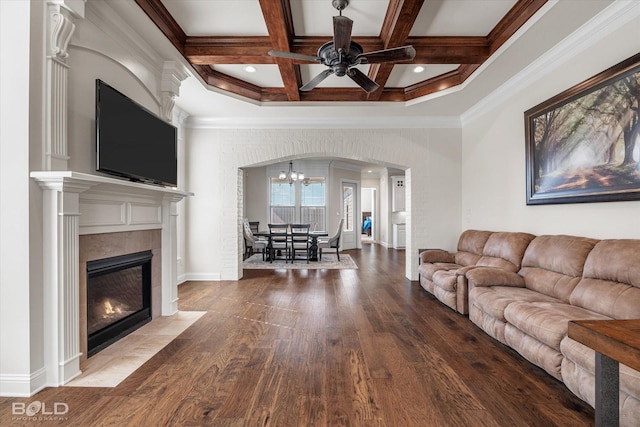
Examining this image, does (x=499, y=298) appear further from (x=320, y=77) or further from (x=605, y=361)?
(x=320, y=77)

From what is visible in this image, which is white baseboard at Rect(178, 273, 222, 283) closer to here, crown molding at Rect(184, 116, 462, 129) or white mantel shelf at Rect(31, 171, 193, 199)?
crown molding at Rect(184, 116, 462, 129)

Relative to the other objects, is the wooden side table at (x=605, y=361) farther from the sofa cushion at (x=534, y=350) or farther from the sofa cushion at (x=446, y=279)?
the sofa cushion at (x=446, y=279)

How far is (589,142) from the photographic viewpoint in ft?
8.77

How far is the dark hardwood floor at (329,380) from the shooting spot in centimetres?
174

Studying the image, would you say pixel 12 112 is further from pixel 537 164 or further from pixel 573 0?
pixel 537 164

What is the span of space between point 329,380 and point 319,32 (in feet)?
10.3

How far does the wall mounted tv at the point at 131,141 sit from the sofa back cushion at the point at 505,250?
3873 millimetres

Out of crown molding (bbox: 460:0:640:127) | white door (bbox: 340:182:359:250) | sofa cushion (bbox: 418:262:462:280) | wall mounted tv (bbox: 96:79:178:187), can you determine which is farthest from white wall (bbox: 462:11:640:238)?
white door (bbox: 340:182:359:250)

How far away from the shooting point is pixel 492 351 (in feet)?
8.43

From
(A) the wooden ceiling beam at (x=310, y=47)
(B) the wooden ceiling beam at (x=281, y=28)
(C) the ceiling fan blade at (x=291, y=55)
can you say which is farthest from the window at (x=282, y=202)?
(C) the ceiling fan blade at (x=291, y=55)

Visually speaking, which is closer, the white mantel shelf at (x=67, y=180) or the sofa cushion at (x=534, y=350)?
the white mantel shelf at (x=67, y=180)

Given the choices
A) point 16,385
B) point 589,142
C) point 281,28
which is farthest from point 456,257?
point 16,385

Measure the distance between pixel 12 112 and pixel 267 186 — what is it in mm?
7211

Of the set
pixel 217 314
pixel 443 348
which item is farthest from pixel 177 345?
pixel 443 348
